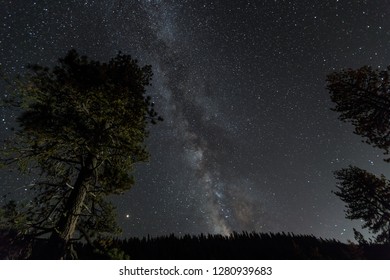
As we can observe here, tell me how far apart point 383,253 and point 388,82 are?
13.0 meters

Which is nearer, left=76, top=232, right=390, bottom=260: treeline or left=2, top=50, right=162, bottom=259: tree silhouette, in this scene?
left=2, top=50, right=162, bottom=259: tree silhouette

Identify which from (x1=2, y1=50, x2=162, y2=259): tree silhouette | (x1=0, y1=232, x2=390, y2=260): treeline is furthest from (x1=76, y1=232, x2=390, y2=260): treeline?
(x1=2, y1=50, x2=162, y2=259): tree silhouette

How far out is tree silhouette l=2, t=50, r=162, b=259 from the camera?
20.4 ft

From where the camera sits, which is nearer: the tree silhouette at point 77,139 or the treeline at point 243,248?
the tree silhouette at point 77,139

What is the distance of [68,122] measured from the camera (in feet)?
21.4

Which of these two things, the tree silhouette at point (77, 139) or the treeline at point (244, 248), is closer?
the tree silhouette at point (77, 139)

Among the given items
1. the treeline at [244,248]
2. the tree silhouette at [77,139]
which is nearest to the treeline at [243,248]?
the treeline at [244,248]

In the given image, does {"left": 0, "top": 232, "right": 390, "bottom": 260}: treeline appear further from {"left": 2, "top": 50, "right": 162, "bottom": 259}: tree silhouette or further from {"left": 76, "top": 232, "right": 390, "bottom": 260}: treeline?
{"left": 2, "top": 50, "right": 162, "bottom": 259}: tree silhouette

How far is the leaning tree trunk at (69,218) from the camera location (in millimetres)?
5730

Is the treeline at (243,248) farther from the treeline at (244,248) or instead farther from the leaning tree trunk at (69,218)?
the leaning tree trunk at (69,218)

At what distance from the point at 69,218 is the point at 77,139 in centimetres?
219

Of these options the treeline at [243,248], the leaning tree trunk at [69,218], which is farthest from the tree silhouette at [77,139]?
the treeline at [243,248]

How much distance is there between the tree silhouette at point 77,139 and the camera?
6.22m
